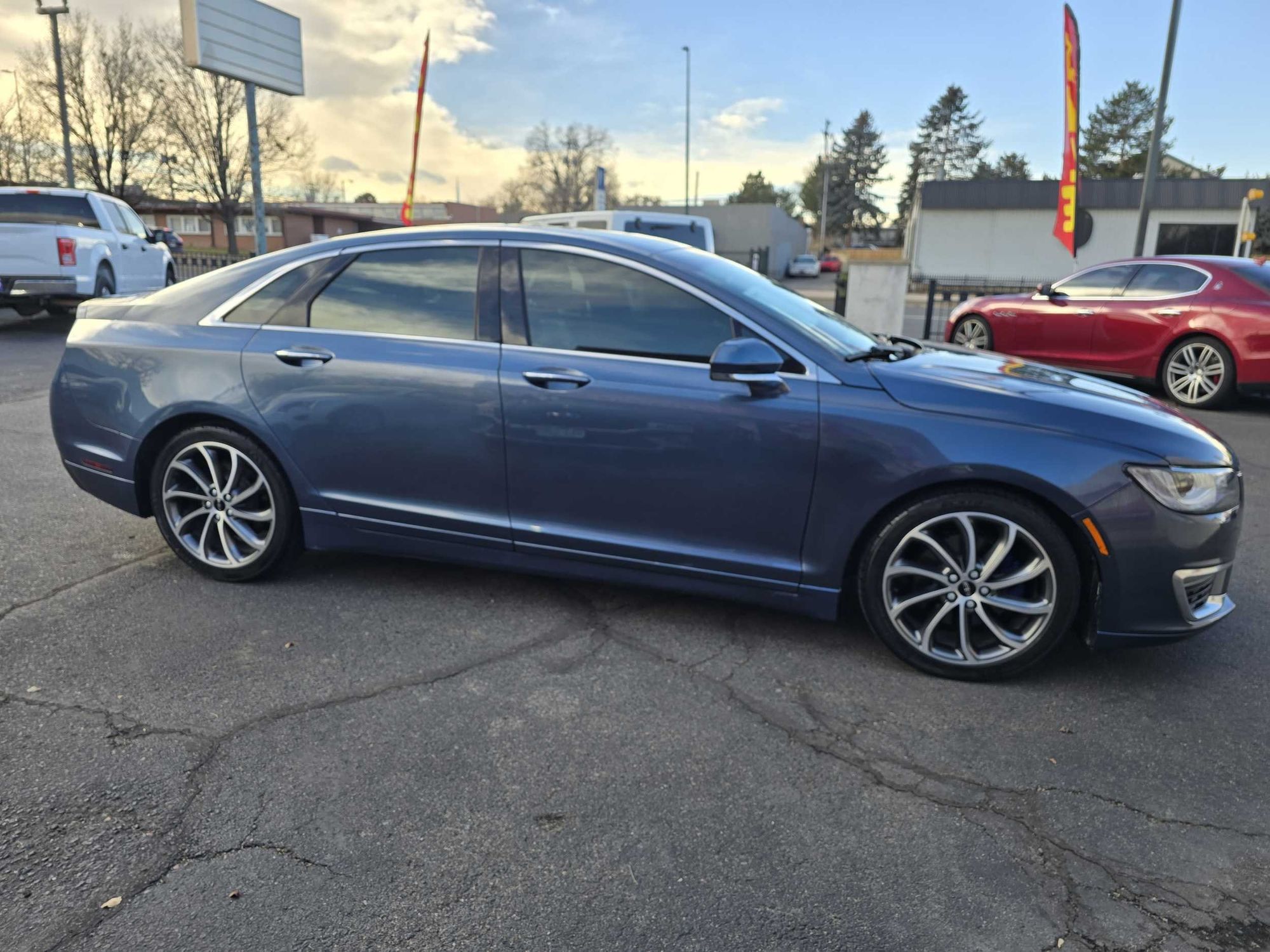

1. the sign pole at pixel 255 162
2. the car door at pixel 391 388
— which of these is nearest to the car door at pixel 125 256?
the sign pole at pixel 255 162

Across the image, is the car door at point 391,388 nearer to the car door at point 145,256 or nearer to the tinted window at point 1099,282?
the tinted window at point 1099,282

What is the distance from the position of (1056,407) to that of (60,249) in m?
12.9

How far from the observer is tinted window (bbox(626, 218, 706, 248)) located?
43.9 feet

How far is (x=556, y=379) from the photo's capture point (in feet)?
11.2

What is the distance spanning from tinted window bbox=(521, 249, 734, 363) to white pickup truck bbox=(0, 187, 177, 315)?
11.1 meters

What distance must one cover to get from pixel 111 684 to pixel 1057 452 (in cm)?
335

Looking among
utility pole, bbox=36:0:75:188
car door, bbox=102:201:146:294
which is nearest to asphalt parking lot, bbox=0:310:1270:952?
car door, bbox=102:201:146:294

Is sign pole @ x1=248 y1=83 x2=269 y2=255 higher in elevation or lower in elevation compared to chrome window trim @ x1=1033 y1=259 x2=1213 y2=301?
higher

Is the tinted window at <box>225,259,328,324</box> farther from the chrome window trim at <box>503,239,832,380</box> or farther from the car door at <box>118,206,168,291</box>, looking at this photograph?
the car door at <box>118,206,168,291</box>

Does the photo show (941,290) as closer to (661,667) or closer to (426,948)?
(661,667)

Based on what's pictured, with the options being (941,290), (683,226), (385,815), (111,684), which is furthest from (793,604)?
(941,290)

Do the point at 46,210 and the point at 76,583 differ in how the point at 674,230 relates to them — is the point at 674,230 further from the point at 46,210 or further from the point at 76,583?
the point at 76,583

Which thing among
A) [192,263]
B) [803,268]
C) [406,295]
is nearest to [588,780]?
[406,295]

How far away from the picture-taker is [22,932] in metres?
1.97
